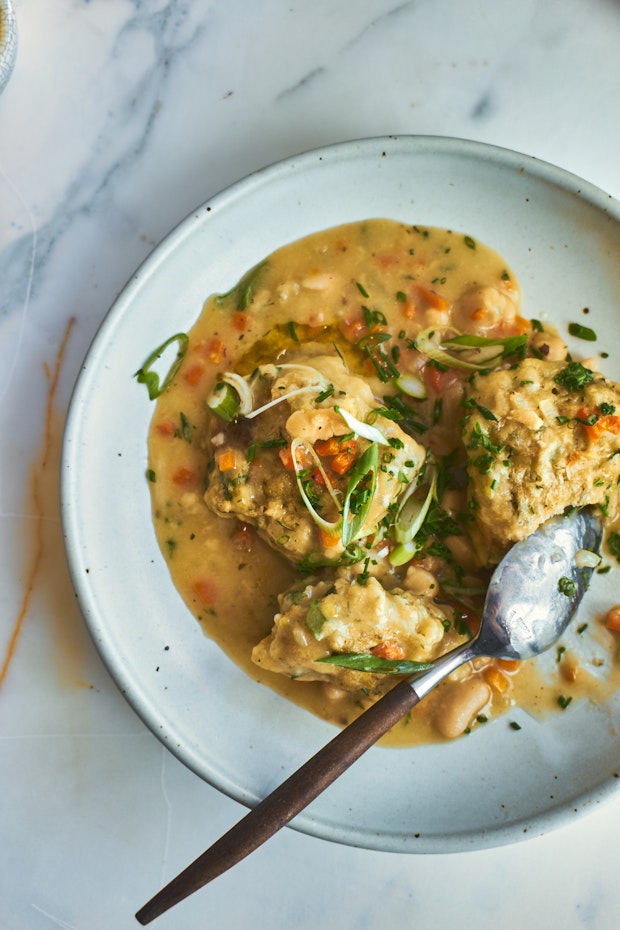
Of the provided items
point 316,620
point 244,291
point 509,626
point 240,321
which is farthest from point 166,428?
point 509,626

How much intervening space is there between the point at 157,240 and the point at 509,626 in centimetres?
259

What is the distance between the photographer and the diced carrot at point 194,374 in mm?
3916

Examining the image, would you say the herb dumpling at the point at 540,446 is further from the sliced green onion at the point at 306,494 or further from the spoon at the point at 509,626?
the sliced green onion at the point at 306,494

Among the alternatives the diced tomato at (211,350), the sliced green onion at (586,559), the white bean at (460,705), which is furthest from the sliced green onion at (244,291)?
the white bean at (460,705)

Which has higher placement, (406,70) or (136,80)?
(406,70)

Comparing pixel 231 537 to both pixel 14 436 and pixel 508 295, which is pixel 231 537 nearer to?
pixel 14 436

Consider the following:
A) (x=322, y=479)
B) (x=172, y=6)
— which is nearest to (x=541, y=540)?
(x=322, y=479)

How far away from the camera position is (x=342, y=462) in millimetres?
3568

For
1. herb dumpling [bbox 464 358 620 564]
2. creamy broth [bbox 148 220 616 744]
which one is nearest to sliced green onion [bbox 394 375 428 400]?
creamy broth [bbox 148 220 616 744]

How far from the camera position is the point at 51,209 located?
4156 millimetres

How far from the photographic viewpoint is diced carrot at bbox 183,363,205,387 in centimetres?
→ 392

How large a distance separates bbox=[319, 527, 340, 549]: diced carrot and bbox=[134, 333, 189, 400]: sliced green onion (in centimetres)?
106

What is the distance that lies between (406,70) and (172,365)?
1.97 meters

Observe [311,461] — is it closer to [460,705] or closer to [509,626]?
[509,626]
